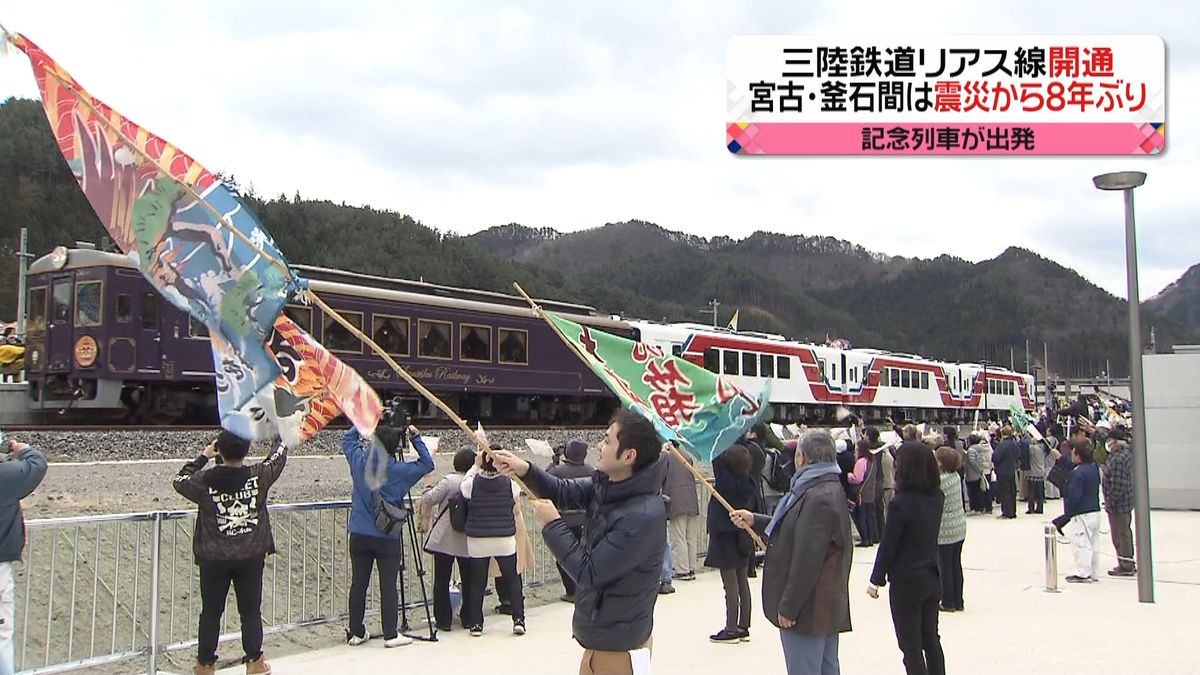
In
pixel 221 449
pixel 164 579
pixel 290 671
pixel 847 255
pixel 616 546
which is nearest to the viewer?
pixel 616 546

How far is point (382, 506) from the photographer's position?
24.0ft

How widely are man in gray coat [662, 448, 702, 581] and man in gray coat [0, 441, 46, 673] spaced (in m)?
5.97

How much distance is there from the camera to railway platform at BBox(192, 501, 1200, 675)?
7.12 meters

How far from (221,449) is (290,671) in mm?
1768

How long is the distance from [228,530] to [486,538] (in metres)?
2.50

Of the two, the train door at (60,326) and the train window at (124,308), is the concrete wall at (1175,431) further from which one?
the train door at (60,326)

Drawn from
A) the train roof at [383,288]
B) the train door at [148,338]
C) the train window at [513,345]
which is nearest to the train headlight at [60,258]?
the train roof at [383,288]

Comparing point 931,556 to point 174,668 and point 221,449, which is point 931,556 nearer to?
point 221,449

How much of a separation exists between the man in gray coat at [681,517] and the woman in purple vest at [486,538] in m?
2.47

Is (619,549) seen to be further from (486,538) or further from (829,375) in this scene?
(829,375)

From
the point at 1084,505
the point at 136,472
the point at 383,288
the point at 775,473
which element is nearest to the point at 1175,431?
the point at 1084,505

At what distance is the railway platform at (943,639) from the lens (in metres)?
7.12

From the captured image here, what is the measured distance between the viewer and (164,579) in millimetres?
9008

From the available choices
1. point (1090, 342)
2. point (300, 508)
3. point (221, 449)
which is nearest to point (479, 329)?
point (300, 508)
